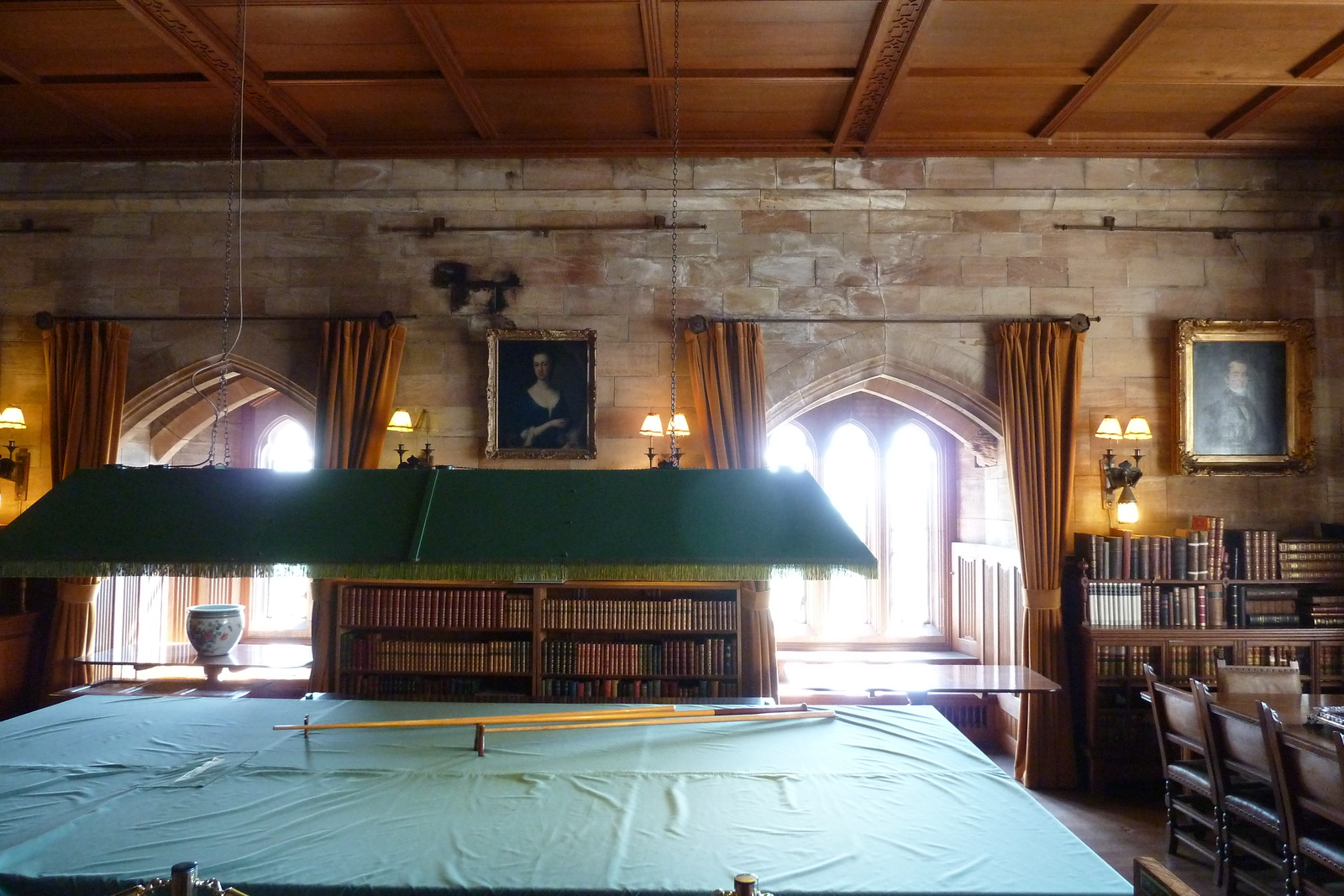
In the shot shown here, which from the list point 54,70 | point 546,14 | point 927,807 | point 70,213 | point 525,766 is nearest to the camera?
point 927,807

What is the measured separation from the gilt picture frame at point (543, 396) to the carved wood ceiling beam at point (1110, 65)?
11.6ft

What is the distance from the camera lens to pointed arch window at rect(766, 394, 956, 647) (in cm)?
793

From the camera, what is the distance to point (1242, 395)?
6109 mm

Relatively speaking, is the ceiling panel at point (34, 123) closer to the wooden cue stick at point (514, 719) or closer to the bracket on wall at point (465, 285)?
the bracket on wall at point (465, 285)

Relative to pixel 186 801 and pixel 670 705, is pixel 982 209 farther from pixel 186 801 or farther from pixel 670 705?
pixel 186 801

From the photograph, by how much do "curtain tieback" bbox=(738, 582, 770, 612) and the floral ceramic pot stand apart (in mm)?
3903

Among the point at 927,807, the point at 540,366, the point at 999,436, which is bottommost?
the point at 927,807

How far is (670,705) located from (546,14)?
12.1 feet

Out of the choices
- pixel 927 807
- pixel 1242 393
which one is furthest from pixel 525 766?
pixel 1242 393

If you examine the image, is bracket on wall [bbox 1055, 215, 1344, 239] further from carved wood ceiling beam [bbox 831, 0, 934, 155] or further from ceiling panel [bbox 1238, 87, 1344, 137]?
carved wood ceiling beam [bbox 831, 0, 934, 155]

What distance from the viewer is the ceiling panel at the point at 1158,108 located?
535 centimetres

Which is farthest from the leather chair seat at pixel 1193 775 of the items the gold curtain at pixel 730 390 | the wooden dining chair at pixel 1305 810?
the gold curtain at pixel 730 390

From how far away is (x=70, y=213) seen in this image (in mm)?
6500

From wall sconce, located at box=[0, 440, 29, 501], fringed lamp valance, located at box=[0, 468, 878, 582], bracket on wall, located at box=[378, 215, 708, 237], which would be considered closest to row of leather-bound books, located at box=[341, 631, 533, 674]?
wall sconce, located at box=[0, 440, 29, 501]
